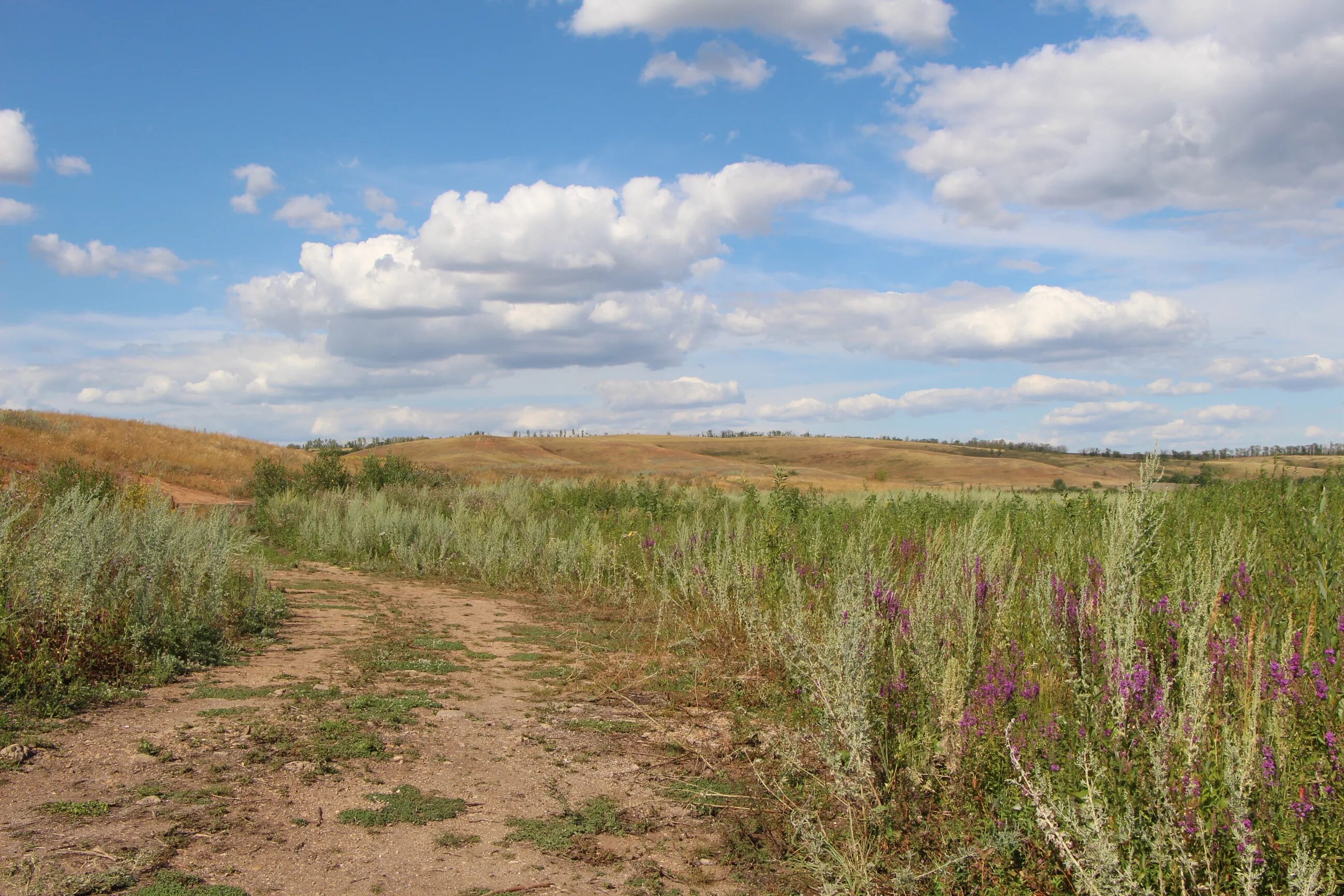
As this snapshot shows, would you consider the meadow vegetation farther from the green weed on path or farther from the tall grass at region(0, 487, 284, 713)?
the green weed on path

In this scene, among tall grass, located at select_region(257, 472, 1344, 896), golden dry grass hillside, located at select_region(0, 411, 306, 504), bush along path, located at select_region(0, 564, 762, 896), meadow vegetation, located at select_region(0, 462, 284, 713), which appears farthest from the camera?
golden dry grass hillside, located at select_region(0, 411, 306, 504)

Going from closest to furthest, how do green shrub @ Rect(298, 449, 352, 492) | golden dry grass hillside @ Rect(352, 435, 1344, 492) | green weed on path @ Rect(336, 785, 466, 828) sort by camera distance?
green weed on path @ Rect(336, 785, 466, 828), green shrub @ Rect(298, 449, 352, 492), golden dry grass hillside @ Rect(352, 435, 1344, 492)

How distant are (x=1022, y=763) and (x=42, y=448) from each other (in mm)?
32369

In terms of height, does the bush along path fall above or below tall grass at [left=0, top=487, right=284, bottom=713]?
below

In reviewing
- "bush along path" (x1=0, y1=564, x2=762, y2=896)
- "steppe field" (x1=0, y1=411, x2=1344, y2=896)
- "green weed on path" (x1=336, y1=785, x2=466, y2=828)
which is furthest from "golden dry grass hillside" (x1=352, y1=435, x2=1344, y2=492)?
"green weed on path" (x1=336, y1=785, x2=466, y2=828)

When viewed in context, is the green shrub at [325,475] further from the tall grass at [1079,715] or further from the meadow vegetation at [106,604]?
the tall grass at [1079,715]

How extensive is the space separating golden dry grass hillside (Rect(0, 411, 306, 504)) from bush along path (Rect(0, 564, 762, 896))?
20.6 m

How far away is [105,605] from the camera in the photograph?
20.2ft

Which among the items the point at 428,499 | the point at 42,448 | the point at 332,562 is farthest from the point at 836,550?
the point at 42,448

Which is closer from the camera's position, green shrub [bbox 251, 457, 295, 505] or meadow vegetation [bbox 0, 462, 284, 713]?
meadow vegetation [bbox 0, 462, 284, 713]

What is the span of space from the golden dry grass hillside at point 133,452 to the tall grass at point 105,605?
58.9ft

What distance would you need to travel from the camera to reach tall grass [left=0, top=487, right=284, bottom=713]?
17.2 feet

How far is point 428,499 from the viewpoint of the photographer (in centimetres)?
1844

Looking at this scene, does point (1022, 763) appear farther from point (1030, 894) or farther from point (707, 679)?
point (707, 679)
